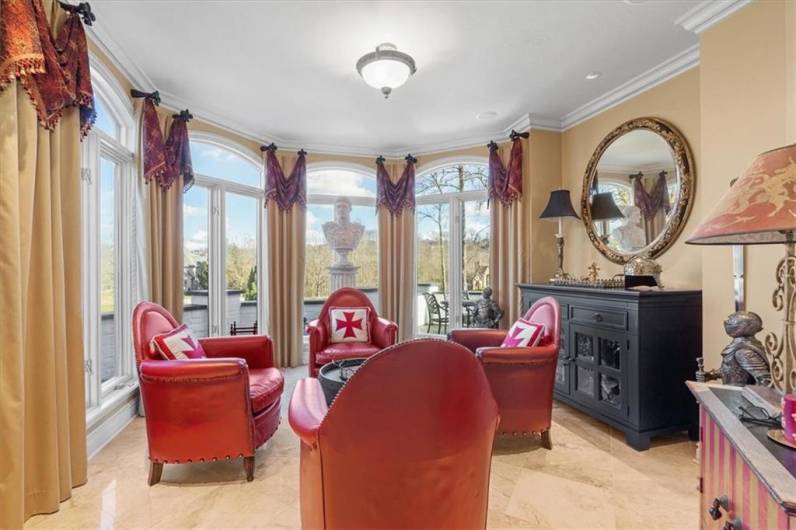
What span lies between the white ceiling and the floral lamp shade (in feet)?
5.97

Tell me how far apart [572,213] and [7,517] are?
13.4 feet

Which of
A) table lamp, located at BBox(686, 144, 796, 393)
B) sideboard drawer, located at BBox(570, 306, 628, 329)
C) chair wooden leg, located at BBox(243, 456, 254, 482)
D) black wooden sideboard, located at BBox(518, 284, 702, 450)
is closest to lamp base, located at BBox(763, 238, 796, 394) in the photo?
table lamp, located at BBox(686, 144, 796, 393)

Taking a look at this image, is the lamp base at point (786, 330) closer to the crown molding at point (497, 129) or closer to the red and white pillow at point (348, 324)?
the crown molding at point (497, 129)

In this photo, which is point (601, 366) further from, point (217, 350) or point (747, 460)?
point (217, 350)

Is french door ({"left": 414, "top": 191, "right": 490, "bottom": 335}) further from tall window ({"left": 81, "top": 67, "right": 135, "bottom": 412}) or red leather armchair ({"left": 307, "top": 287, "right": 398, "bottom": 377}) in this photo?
tall window ({"left": 81, "top": 67, "right": 135, "bottom": 412})

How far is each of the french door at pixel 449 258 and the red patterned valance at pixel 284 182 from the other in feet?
4.73

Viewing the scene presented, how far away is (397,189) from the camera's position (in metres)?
4.89

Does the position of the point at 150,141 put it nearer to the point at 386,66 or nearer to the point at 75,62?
the point at 75,62

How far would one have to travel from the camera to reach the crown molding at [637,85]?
280cm

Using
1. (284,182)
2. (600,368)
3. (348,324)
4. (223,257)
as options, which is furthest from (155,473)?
(284,182)

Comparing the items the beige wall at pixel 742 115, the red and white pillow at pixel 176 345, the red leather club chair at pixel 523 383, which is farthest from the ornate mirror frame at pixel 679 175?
the red and white pillow at pixel 176 345

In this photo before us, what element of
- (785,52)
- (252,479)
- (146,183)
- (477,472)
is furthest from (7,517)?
(785,52)

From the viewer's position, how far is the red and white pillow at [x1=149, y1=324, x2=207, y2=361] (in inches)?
89.4

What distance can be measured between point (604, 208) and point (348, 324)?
99.7 inches
